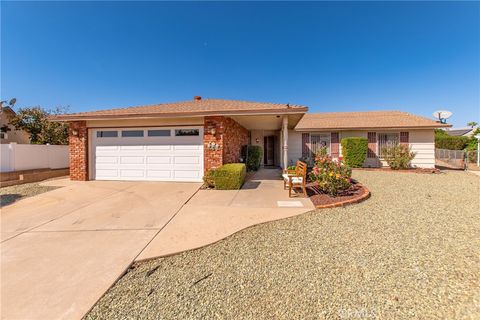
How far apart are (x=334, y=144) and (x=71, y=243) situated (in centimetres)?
1417

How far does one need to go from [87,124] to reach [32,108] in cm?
1391

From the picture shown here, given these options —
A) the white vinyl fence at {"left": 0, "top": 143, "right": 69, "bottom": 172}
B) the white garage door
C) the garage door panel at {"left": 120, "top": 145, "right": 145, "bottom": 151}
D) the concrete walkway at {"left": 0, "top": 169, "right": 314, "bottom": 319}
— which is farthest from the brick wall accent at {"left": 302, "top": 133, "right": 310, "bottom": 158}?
the white vinyl fence at {"left": 0, "top": 143, "right": 69, "bottom": 172}

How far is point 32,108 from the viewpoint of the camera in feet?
56.2

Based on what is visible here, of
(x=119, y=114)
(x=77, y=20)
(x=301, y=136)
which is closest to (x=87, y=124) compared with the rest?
(x=119, y=114)

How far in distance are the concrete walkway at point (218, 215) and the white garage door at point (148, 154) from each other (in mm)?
2076

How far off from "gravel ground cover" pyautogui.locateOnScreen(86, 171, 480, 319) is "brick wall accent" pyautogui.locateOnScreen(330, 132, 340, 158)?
9870 mm

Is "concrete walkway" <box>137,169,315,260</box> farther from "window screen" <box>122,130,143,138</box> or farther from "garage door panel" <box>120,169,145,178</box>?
"window screen" <box>122,130,143,138</box>

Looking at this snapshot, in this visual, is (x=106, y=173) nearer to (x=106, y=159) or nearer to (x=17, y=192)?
(x=106, y=159)

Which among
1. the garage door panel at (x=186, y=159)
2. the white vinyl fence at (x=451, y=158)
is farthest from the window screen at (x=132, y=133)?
the white vinyl fence at (x=451, y=158)

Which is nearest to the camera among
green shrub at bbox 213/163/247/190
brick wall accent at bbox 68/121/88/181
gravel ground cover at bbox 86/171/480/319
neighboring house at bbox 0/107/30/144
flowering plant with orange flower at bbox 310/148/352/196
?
gravel ground cover at bbox 86/171/480/319

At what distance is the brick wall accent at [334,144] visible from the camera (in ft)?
45.1

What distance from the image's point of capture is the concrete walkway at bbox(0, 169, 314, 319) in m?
2.36

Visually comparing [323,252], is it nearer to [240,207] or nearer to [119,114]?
[240,207]

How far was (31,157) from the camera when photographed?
34.1 ft
